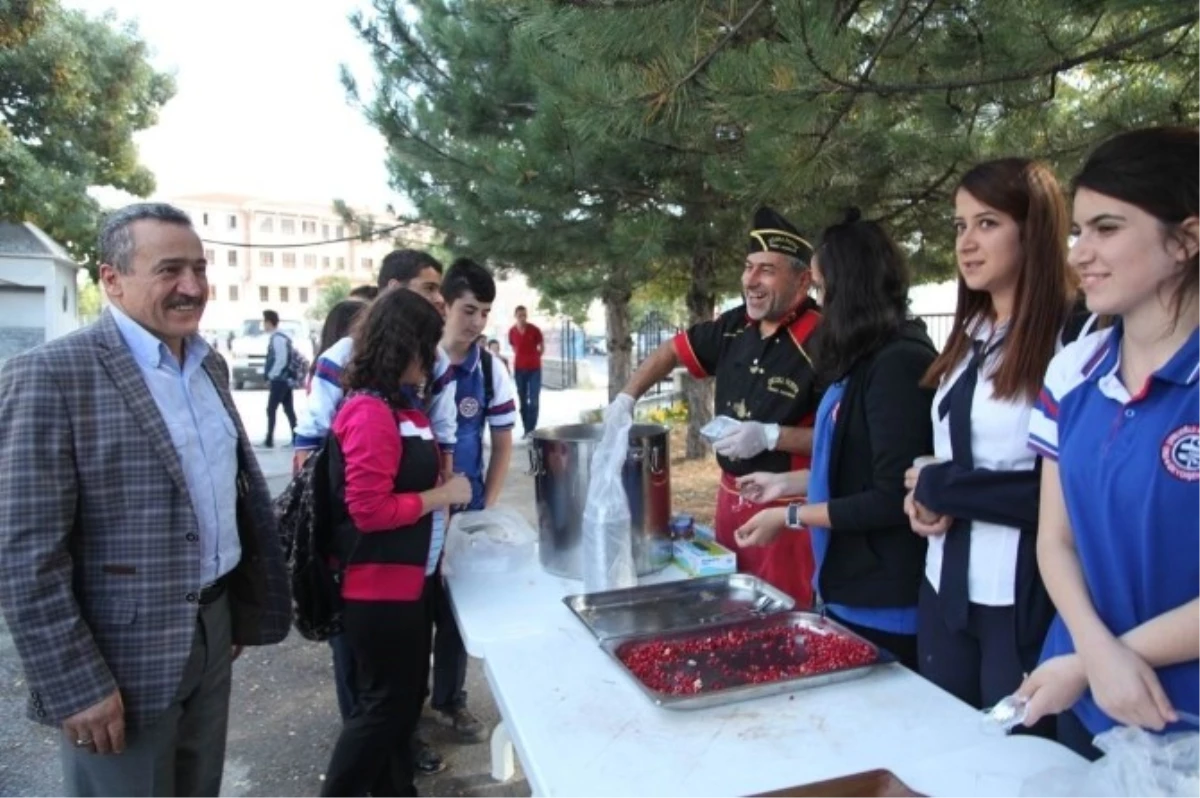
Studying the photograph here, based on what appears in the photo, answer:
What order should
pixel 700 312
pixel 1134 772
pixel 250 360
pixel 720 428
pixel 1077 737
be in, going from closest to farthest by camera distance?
pixel 1134 772
pixel 1077 737
pixel 720 428
pixel 700 312
pixel 250 360

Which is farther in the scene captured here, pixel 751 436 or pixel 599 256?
pixel 599 256

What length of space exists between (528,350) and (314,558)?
8.42m

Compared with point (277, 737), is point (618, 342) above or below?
above

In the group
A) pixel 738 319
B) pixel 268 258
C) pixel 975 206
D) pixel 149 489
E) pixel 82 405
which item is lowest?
pixel 149 489

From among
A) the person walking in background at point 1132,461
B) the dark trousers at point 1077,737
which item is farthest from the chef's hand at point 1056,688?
the dark trousers at point 1077,737

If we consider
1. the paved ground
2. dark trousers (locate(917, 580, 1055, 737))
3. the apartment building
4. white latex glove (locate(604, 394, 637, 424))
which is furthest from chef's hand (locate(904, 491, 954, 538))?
the apartment building

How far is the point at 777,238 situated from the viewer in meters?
2.46

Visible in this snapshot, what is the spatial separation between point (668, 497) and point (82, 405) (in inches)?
54.2

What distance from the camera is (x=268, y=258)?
60719 mm

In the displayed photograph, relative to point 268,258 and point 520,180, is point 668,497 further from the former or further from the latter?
point 268,258

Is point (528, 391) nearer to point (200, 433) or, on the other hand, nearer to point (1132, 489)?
point (200, 433)

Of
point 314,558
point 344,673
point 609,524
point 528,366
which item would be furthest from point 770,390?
point 528,366

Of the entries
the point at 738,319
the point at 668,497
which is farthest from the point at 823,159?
the point at 668,497

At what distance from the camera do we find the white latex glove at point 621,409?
2147mm
